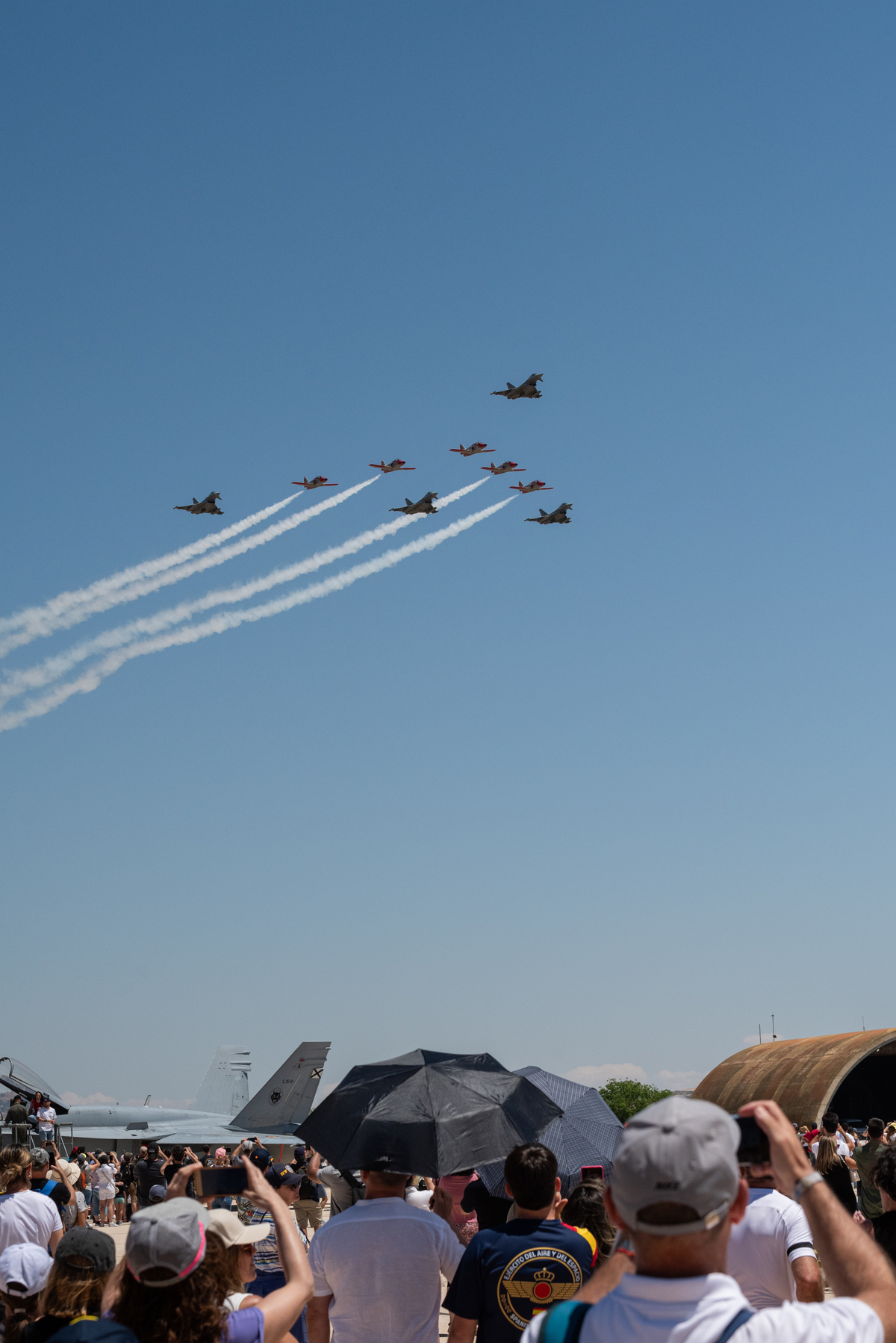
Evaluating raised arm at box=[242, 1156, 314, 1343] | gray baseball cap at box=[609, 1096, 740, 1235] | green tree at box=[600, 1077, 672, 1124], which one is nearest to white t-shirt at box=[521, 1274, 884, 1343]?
gray baseball cap at box=[609, 1096, 740, 1235]

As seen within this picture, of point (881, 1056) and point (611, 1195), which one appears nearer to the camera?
point (611, 1195)

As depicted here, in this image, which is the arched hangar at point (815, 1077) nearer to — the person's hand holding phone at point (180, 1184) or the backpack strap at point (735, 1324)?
the person's hand holding phone at point (180, 1184)

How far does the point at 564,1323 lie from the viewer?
98.0 inches

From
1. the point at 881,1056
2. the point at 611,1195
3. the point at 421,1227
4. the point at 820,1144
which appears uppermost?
the point at 611,1195

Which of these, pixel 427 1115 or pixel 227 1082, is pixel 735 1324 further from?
pixel 227 1082

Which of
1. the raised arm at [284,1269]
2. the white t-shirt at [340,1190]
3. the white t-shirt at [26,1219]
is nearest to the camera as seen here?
the raised arm at [284,1269]

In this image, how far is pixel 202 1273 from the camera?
11.3ft

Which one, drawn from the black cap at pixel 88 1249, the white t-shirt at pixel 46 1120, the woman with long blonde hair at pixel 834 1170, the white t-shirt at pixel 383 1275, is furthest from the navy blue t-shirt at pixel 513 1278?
the white t-shirt at pixel 46 1120

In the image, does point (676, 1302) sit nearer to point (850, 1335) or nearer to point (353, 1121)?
point (850, 1335)

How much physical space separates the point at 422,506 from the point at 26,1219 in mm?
34782

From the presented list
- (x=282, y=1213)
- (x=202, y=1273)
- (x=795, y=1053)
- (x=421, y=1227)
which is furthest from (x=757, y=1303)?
(x=795, y=1053)

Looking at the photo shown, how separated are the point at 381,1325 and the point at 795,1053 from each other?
46.6 meters

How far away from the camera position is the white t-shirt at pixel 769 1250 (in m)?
4.80

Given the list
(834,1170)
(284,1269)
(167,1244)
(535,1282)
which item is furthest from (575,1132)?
(167,1244)
